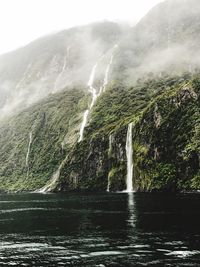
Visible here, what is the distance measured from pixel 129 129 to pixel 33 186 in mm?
55028

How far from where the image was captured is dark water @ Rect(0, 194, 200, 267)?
28844 millimetres

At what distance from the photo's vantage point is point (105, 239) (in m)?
36.5

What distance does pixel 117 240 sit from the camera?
3581 cm

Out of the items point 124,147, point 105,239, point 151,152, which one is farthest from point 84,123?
point 105,239

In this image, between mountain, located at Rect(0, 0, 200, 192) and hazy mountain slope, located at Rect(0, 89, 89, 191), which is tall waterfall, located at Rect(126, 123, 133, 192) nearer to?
mountain, located at Rect(0, 0, 200, 192)

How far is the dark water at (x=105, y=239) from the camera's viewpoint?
28.8 metres

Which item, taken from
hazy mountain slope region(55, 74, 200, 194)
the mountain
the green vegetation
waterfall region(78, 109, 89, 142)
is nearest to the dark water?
hazy mountain slope region(55, 74, 200, 194)

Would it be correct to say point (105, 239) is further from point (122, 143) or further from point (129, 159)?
point (122, 143)

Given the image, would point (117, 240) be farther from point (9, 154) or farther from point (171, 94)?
point (9, 154)

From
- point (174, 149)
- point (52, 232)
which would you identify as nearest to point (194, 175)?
point (174, 149)

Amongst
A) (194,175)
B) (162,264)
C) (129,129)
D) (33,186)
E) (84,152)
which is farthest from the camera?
(33,186)

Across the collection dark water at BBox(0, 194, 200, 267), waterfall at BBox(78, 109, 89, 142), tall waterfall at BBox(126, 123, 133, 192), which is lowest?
dark water at BBox(0, 194, 200, 267)

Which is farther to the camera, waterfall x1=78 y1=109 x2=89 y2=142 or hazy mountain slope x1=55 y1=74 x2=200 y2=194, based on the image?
waterfall x1=78 y1=109 x2=89 y2=142

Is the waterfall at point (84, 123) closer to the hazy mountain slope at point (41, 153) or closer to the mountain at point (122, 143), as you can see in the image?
the mountain at point (122, 143)
